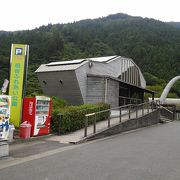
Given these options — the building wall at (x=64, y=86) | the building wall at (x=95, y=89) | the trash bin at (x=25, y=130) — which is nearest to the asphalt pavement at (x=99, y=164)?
the trash bin at (x=25, y=130)

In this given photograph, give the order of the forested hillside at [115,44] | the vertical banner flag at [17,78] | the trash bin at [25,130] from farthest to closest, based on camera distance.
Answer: the forested hillside at [115,44], the vertical banner flag at [17,78], the trash bin at [25,130]

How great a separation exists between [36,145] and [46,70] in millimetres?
14205

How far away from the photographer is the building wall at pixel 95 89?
23266 millimetres

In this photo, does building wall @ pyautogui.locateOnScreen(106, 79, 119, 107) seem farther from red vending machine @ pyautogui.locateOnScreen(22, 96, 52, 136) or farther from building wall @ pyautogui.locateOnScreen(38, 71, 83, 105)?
red vending machine @ pyautogui.locateOnScreen(22, 96, 52, 136)

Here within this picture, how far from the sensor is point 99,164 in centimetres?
813

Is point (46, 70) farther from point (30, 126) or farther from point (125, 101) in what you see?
point (30, 126)

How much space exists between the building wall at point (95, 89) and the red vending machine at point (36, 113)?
375 inches

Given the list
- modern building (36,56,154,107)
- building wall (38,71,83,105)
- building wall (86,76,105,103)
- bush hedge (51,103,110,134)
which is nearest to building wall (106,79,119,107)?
modern building (36,56,154,107)

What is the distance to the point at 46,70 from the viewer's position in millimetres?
25312

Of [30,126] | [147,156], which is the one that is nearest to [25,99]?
[30,126]

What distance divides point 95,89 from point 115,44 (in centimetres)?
6456

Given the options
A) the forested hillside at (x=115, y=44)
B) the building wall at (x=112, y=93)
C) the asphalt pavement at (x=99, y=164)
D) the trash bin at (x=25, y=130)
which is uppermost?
the forested hillside at (x=115, y=44)

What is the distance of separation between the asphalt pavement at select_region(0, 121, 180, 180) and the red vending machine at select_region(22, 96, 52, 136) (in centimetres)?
272

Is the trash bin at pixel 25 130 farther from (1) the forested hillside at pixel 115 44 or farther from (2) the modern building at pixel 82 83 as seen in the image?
(1) the forested hillside at pixel 115 44
